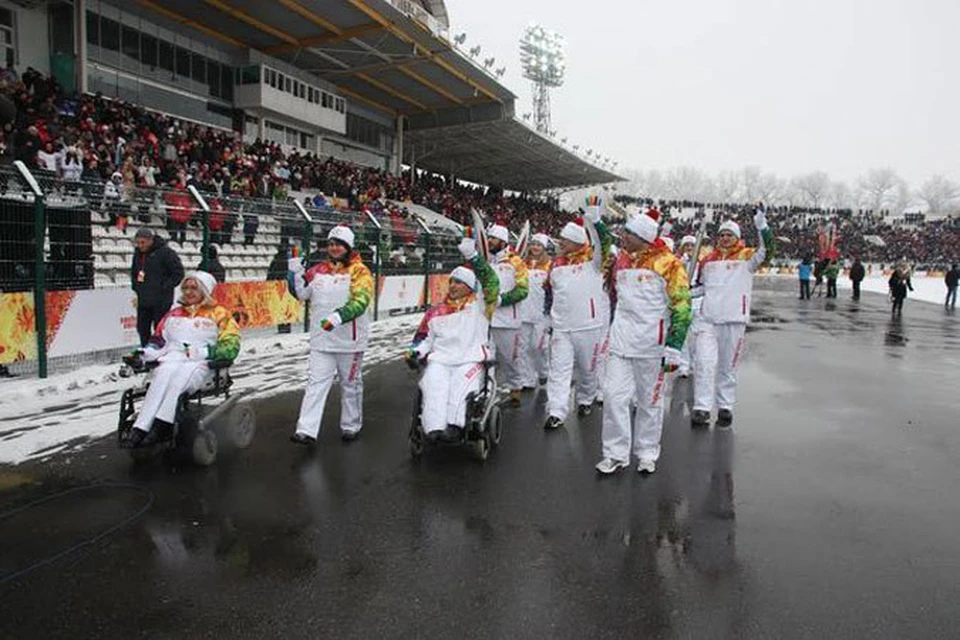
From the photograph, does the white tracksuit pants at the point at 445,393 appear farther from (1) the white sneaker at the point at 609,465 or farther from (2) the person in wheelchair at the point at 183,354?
(2) the person in wheelchair at the point at 183,354

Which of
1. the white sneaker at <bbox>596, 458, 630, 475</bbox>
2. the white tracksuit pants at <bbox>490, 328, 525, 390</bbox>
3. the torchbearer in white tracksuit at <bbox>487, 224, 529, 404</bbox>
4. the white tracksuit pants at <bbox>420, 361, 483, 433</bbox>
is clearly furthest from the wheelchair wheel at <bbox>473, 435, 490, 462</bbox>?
the white tracksuit pants at <bbox>490, 328, 525, 390</bbox>

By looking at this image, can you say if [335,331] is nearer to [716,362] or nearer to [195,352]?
[195,352]

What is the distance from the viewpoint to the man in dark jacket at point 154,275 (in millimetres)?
8242

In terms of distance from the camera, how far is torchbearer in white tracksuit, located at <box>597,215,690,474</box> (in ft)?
17.7

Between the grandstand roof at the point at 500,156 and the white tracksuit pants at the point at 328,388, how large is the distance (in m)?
32.6

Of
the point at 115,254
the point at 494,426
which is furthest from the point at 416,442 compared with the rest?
the point at 115,254

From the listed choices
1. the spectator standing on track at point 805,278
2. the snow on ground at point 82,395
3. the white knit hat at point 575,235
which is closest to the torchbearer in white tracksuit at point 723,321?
the white knit hat at point 575,235

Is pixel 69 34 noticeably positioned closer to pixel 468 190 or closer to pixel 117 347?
pixel 117 347

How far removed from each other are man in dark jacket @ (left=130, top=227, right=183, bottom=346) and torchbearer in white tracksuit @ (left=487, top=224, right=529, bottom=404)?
3703mm

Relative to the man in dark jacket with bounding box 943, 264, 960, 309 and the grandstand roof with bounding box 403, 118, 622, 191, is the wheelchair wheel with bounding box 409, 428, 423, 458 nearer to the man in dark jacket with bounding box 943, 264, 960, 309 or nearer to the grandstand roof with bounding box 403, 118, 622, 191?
the man in dark jacket with bounding box 943, 264, 960, 309

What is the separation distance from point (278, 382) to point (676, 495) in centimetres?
539

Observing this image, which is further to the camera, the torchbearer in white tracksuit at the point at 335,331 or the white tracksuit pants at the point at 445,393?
the torchbearer in white tracksuit at the point at 335,331

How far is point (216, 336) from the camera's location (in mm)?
5855

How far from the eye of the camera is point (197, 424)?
530cm
